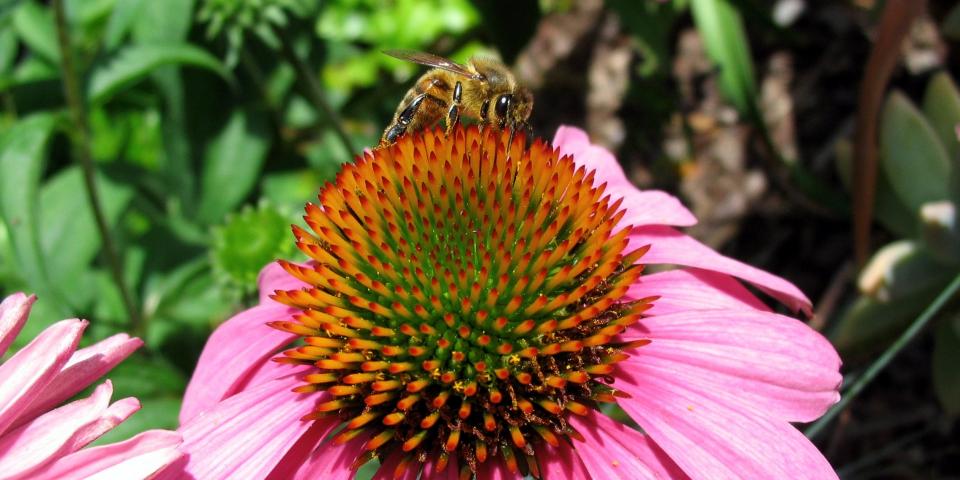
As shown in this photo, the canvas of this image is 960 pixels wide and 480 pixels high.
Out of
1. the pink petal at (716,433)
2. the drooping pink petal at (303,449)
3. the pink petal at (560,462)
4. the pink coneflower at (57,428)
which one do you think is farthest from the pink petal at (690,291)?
the pink coneflower at (57,428)

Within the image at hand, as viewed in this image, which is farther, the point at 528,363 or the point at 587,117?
the point at 587,117

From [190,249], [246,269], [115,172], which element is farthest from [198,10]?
[246,269]

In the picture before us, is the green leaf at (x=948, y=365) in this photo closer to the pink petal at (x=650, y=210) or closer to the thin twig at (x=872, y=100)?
the thin twig at (x=872, y=100)

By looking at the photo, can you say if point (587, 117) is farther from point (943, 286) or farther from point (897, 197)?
point (943, 286)

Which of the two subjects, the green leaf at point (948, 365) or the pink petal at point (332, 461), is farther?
the green leaf at point (948, 365)

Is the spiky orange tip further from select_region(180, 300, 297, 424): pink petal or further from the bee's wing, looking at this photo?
the bee's wing

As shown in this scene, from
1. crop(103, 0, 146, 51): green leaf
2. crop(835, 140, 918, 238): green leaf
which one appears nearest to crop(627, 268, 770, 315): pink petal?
crop(835, 140, 918, 238): green leaf
